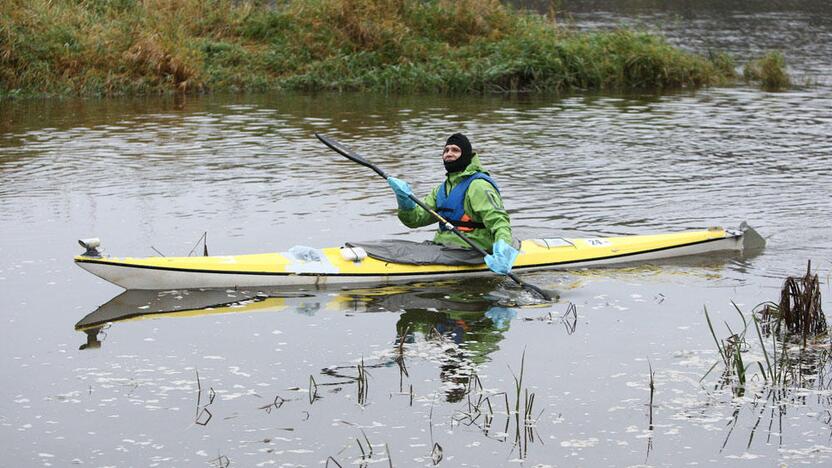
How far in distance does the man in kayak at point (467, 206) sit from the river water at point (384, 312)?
1.10ft

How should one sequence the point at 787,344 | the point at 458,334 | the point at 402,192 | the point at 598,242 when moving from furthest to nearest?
the point at 598,242 < the point at 402,192 < the point at 458,334 < the point at 787,344

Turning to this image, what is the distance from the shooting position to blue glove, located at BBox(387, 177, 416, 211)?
9.26m

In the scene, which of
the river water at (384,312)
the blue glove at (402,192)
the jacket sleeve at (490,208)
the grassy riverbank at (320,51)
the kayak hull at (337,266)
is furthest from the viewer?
the grassy riverbank at (320,51)

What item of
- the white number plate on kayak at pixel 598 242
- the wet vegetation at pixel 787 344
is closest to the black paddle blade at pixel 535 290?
→ the white number plate on kayak at pixel 598 242

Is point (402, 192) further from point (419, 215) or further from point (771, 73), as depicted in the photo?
point (771, 73)

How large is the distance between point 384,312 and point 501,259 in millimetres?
910

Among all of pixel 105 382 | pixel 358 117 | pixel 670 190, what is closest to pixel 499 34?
pixel 358 117

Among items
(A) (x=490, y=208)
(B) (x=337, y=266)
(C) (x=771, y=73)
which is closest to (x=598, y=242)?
(A) (x=490, y=208)

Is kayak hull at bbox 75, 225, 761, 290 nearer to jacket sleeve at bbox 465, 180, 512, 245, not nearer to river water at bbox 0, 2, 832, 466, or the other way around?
river water at bbox 0, 2, 832, 466

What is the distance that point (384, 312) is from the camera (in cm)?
875

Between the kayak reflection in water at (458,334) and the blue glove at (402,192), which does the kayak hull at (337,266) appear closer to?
the blue glove at (402,192)

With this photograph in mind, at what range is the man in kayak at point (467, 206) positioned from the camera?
29.8ft

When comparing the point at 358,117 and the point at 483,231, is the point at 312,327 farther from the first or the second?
the point at 358,117

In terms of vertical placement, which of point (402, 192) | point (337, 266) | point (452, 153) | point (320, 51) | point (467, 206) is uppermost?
point (320, 51)
